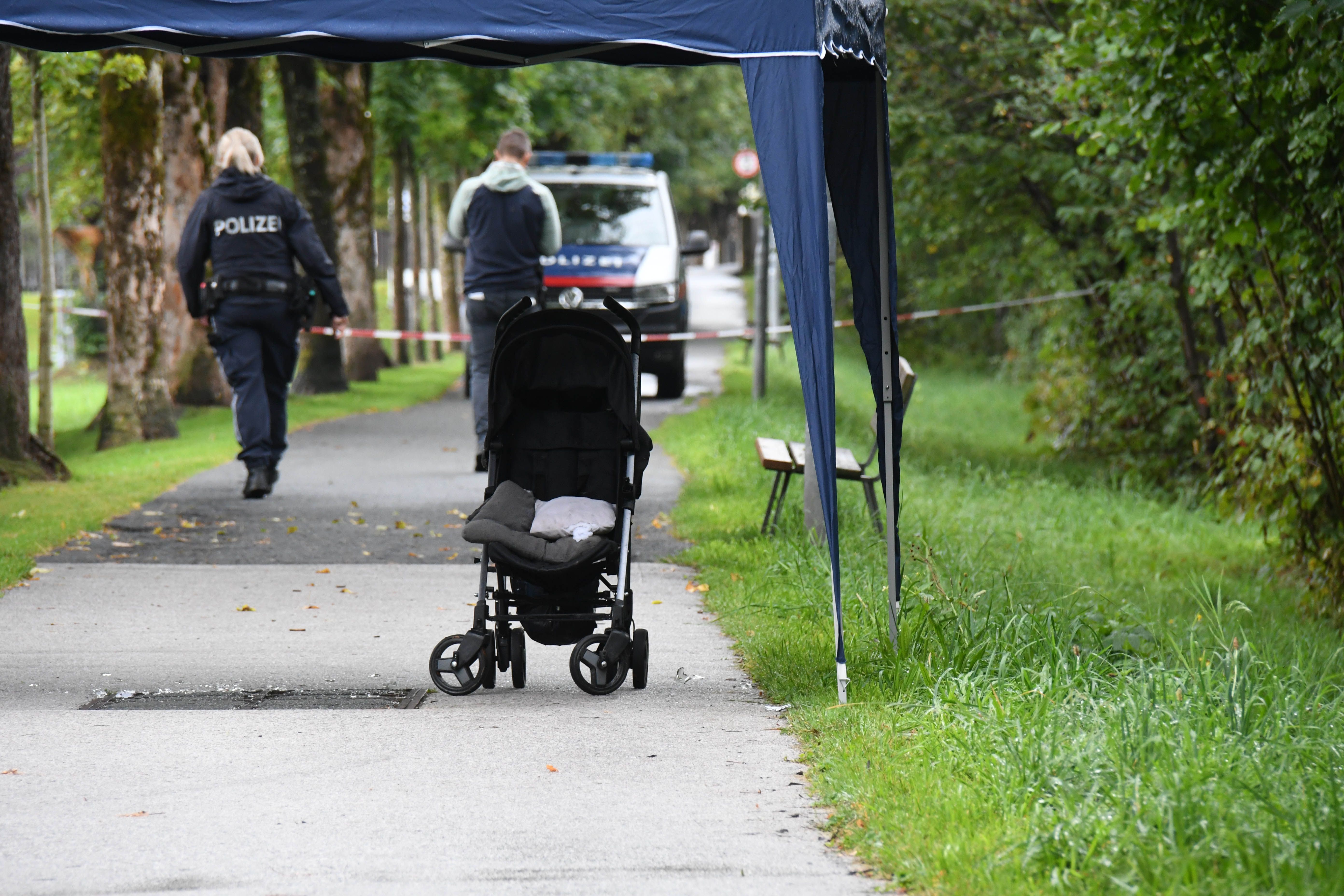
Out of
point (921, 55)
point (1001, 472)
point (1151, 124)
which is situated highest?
point (921, 55)

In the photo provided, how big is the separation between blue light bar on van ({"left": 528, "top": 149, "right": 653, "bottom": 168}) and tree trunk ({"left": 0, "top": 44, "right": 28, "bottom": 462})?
940 cm

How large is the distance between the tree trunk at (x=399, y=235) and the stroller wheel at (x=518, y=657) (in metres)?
23.6

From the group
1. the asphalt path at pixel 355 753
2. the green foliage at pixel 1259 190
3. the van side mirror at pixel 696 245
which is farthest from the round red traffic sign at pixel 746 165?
the asphalt path at pixel 355 753

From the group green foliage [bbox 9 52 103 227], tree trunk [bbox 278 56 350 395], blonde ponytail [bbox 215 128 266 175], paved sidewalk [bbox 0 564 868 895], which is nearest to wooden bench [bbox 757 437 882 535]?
paved sidewalk [bbox 0 564 868 895]

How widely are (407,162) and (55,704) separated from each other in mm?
26044

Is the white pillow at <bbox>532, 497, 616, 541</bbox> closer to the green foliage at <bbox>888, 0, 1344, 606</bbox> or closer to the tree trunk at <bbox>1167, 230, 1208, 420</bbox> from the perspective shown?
the green foliage at <bbox>888, 0, 1344, 606</bbox>

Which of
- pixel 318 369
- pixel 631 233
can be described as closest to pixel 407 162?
pixel 318 369

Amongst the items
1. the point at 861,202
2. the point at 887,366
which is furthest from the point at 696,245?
the point at 887,366

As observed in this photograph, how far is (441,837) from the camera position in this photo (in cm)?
424

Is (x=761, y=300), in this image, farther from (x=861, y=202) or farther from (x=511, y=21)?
(x=511, y=21)

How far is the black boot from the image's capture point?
34.9ft

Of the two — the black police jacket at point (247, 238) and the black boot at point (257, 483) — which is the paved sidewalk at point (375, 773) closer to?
the black police jacket at point (247, 238)

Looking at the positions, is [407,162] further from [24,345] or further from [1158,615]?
[1158,615]

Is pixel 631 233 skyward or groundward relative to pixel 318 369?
skyward
